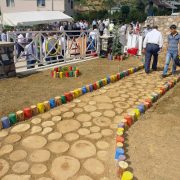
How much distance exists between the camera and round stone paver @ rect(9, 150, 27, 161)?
11.6ft

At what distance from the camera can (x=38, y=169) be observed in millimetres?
3301

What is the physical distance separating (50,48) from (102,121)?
5.68 m

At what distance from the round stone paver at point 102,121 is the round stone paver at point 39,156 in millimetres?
1298

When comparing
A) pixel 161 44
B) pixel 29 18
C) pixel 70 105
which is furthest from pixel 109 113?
pixel 29 18

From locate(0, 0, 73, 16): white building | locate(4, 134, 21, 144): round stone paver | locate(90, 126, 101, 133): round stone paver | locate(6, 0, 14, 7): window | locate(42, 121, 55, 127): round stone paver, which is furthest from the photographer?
Answer: locate(6, 0, 14, 7): window

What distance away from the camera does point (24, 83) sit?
6941mm

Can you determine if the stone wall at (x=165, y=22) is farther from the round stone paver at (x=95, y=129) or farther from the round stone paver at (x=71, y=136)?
the round stone paver at (x=71, y=136)

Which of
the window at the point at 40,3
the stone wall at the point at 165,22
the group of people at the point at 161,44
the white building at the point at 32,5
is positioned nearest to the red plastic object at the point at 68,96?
the group of people at the point at 161,44

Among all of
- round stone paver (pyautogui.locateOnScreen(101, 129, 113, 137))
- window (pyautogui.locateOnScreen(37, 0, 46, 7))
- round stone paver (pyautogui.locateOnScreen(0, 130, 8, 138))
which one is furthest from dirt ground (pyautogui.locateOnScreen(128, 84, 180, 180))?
window (pyautogui.locateOnScreen(37, 0, 46, 7))

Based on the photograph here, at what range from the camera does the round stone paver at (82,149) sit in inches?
143

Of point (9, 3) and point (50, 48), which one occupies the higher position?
point (9, 3)

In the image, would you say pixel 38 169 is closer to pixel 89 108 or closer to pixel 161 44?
pixel 89 108

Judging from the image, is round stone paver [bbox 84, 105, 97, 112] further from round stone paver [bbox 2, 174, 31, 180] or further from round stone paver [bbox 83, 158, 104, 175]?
round stone paver [bbox 2, 174, 31, 180]

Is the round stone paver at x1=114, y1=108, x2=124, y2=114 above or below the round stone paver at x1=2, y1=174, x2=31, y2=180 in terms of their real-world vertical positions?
above
